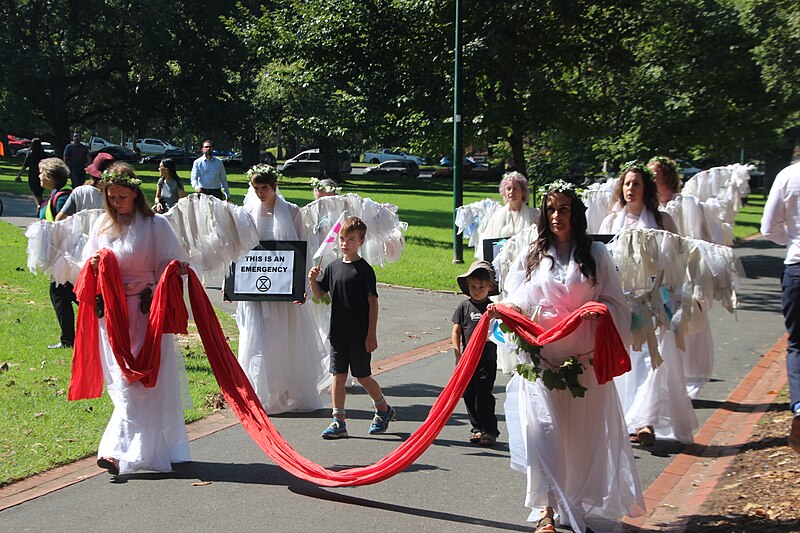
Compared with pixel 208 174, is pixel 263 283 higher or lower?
lower

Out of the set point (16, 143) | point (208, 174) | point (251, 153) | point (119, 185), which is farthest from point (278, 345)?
point (16, 143)

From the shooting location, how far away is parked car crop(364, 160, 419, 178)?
6069 cm

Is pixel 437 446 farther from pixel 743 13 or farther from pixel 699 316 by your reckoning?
pixel 743 13

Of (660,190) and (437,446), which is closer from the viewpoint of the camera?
(437,446)

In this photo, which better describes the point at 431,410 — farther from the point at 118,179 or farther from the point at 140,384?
the point at 118,179

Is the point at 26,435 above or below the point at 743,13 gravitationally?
below

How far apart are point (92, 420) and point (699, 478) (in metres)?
4.76

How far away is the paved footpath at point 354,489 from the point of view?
5.63 meters

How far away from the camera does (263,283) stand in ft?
27.2

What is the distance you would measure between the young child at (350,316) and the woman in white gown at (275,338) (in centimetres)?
95

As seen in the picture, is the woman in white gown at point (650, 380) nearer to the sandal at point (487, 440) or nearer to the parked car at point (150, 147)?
the sandal at point (487, 440)

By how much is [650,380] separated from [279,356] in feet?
10.4

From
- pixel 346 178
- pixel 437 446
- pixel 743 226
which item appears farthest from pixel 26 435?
pixel 346 178

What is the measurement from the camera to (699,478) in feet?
22.0
